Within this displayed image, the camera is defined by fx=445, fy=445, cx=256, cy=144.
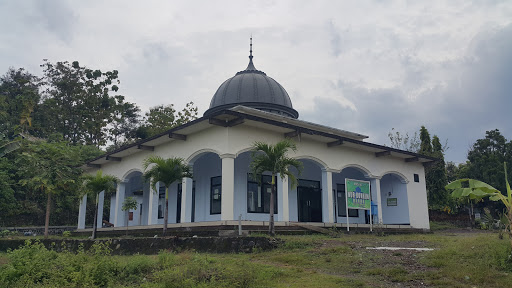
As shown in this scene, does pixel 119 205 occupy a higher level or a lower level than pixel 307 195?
lower

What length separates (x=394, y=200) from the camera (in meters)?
22.7

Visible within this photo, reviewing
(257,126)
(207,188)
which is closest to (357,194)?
(257,126)

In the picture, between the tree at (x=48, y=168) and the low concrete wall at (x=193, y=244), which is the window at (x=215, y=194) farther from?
the tree at (x=48, y=168)

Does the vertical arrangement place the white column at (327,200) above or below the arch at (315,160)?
below

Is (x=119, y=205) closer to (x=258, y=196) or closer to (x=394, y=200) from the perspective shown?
(x=258, y=196)

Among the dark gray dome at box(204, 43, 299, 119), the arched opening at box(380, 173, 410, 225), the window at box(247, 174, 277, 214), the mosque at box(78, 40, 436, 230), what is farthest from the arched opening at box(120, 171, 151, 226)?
the arched opening at box(380, 173, 410, 225)

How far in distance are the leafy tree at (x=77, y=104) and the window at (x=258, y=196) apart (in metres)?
22.3

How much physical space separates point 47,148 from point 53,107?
698 inches

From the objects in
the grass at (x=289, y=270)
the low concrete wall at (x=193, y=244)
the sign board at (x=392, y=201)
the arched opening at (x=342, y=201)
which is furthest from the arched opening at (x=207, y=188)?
the sign board at (x=392, y=201)

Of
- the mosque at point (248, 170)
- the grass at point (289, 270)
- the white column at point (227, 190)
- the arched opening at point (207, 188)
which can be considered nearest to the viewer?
the grass at point (289, 270)

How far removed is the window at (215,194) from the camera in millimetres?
19172

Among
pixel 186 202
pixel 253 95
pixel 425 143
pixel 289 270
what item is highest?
pixel 253 95

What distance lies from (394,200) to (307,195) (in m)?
4.85

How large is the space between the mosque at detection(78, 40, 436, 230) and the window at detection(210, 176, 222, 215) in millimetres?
44
